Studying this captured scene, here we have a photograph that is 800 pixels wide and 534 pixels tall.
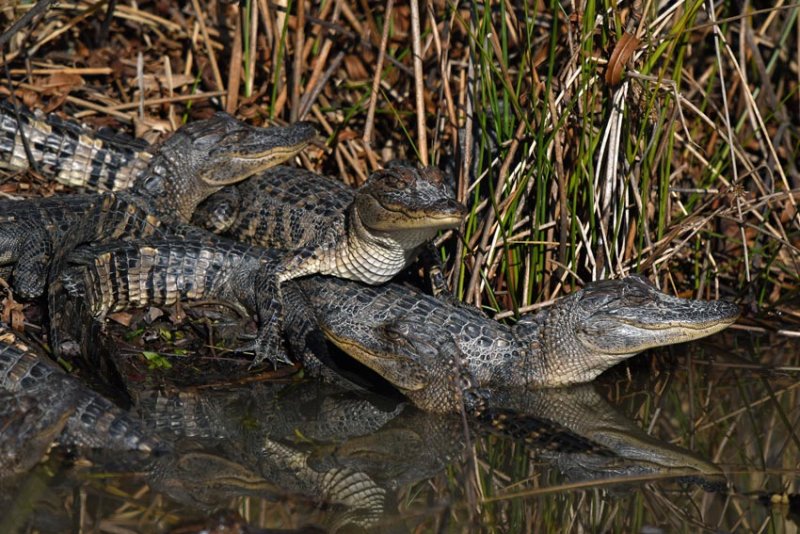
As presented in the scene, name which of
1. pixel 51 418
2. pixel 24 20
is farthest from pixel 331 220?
pixel 51 418

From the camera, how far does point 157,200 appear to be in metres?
6.55

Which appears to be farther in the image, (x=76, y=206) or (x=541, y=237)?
(x=76, y=206)

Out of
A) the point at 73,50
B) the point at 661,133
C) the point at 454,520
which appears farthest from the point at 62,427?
the point at 73,50

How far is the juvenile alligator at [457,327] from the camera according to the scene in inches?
197

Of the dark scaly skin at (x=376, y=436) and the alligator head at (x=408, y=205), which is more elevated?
the alligator head at (x=408, y=205)

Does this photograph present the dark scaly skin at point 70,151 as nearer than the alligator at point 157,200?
No

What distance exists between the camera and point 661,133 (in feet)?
18.2

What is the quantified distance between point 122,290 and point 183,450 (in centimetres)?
172

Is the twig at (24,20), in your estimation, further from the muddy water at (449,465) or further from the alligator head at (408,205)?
the muddy water at (449,465)

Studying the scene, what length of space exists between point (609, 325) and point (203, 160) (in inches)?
107

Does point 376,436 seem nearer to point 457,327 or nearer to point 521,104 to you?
point 457,327

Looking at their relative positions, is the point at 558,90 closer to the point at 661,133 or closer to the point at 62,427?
the point at 661,133

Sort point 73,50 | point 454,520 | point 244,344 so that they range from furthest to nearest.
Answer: point 73,50, point 244,344, point 454,520

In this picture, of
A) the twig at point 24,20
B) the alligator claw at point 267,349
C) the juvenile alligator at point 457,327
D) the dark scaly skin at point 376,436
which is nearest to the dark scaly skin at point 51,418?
the dark scaly skin at point 376,436
